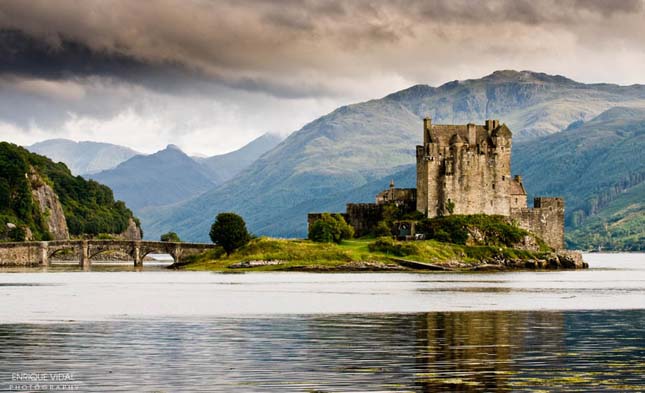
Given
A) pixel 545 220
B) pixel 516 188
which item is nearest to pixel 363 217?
pixel 516 188

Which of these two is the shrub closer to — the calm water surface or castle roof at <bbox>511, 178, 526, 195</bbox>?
castle roof at <bbox>511, 178, 526, 195</bbox>

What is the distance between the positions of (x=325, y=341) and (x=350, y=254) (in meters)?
114

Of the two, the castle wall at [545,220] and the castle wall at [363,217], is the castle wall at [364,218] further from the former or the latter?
the castle wall at [545,220]

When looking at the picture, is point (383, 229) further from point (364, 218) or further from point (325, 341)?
point (325, 341)

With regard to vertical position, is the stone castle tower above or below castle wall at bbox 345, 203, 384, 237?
above

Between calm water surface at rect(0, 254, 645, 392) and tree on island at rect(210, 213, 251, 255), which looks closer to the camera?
calm water surface at rect(0, 254, 645, 392)

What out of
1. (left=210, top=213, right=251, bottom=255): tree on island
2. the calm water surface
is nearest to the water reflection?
the calm water surface

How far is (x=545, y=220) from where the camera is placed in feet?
621

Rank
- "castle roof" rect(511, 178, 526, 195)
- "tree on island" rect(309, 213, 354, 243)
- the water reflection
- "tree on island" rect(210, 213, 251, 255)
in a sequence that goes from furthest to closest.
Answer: "castle roof" rect(511, 178, 526, 195)
"tree on island" rect(210, 213, 251, 255)
"tree on island" rect(309, 213, 354, 243)
the water reflection

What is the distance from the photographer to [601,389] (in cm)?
3834

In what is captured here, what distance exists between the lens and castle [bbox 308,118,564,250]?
18250cm

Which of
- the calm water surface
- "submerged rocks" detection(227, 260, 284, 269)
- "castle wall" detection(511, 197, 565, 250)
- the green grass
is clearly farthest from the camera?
"castle wall" detection(511, 197, 565, 250)

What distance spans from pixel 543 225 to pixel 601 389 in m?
153

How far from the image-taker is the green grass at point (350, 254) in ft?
550
